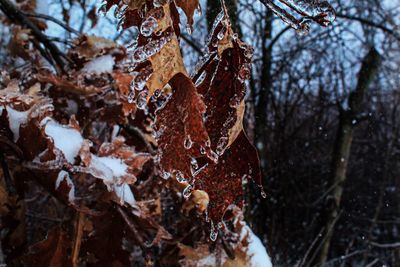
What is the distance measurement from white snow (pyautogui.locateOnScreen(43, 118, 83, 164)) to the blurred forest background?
209cm

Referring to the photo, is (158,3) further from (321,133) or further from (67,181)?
(321,133)

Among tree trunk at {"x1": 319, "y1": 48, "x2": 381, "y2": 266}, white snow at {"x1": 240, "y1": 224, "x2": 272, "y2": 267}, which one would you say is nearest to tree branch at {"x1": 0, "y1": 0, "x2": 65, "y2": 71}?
white snow at {"x1": 240, "y1": 224, "x2": 272, "y2": 267}

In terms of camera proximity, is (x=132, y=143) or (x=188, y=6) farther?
(x=132, y=143)

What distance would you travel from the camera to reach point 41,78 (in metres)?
1.04

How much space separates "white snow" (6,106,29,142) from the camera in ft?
2.48

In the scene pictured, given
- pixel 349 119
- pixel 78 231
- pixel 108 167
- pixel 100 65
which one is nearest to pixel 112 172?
pixel 108 167

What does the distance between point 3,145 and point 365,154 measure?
17.2ft

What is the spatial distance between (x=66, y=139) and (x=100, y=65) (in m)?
0.46

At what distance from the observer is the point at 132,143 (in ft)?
4.33

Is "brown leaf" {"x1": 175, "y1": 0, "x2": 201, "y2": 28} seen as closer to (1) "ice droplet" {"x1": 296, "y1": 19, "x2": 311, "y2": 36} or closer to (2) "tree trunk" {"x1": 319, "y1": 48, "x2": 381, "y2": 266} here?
(1) "ice droplet" {"x1": 296, "y1": 19, "x2": 311, "y2": 36}

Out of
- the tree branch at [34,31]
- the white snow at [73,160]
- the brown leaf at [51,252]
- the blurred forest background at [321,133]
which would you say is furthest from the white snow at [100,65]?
the blurred forest background at [321,133]

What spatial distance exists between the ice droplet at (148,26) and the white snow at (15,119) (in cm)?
47

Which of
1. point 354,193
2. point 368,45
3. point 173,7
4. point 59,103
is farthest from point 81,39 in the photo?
point 354,193

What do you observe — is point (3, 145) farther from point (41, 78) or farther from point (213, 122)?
point (213, 122)
